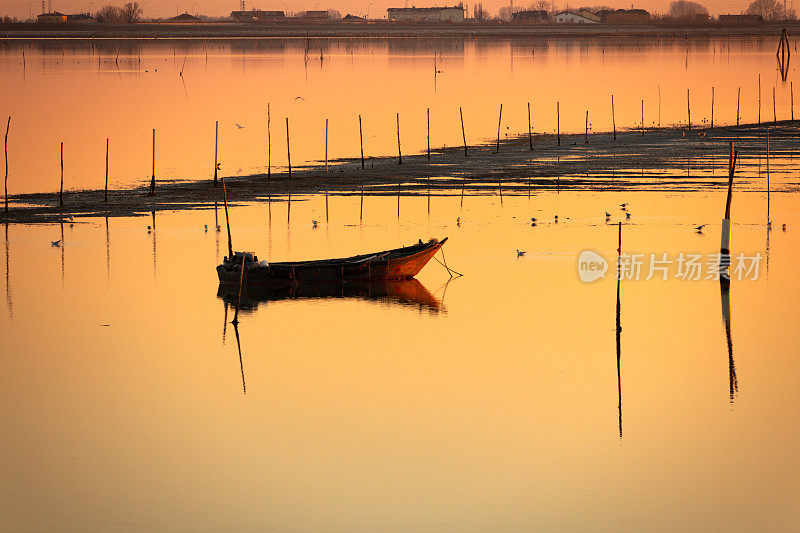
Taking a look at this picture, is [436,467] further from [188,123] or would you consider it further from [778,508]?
[188,123]

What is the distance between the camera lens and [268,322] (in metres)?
26.1

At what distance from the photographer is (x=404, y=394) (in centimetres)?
2128

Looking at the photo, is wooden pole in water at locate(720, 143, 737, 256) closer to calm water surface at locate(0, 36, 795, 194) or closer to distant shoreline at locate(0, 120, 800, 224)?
distant shoreline at locate(0, 120, 800, 224)

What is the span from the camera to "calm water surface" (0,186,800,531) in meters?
16.3

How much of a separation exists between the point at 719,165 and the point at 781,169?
2.57 meters

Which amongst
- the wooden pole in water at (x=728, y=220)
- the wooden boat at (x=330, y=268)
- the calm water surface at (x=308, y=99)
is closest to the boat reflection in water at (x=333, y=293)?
the wooden boat at (x=330, y=268)

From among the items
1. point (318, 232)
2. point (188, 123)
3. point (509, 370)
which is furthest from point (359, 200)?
point (188, 123)

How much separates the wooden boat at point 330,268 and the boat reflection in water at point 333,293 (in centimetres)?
21

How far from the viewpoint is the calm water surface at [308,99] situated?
5747 centimetres

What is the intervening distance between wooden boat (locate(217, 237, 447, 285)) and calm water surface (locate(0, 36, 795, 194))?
60.6 ft

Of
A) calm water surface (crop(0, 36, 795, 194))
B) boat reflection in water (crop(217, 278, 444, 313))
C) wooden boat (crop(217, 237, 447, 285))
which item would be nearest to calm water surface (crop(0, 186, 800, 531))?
boat reflection in water (crop(217, 278, 444, 313))

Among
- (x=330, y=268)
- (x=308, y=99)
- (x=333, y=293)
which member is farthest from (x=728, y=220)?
(x=308, y=99)

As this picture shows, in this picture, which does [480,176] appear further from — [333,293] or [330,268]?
[330,268]

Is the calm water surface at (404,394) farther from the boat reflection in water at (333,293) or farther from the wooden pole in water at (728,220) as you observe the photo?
the wooden pole in water at (728,220)
